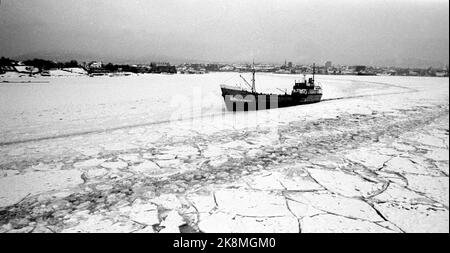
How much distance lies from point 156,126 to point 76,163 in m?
3.69

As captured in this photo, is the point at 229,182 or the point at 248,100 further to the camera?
the point at 248,100

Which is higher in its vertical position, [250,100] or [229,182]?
[250,100]

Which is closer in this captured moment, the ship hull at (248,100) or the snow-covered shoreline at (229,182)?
the snow-covered shoreline at (229,182)

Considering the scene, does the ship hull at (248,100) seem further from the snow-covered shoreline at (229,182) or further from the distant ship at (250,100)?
the snow-covered shoreline at (229,182)

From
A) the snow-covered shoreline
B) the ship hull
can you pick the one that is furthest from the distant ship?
the snow-covered shoreline

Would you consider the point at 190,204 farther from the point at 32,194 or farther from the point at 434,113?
the point at 434,113


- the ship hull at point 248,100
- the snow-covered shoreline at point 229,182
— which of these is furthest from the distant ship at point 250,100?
the snow-covered shoreline at point 229,182

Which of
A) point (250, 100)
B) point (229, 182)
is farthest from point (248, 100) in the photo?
point (229, 182)

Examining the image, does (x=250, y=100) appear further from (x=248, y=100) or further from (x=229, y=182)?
(x=229, y=182)

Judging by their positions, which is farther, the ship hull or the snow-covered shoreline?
the ship hull

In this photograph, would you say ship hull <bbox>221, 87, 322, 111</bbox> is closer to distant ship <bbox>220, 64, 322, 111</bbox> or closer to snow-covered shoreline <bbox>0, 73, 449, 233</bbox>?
distant ship <bbox>220, 64, 322, 111</bbox>

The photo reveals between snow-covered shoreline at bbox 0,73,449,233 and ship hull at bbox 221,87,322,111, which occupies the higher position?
ship hull at bbox 221,87,322,111

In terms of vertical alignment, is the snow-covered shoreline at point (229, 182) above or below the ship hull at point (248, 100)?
below

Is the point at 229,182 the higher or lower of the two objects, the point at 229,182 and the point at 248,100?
the lower
